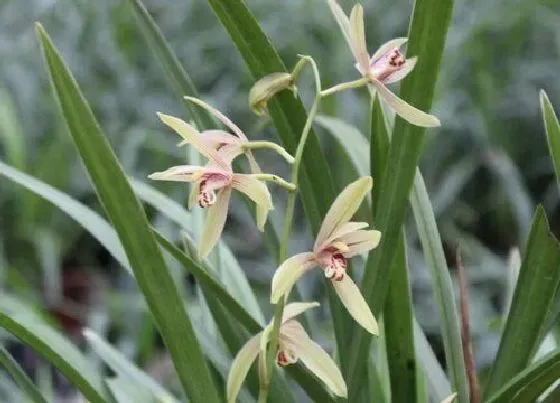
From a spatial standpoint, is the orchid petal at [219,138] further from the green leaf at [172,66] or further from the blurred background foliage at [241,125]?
the blurred background foliage at [241,125]

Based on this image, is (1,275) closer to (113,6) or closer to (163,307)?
(113,6)

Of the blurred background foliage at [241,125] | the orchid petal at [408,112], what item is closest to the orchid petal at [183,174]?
the orchid petal at [408,112]

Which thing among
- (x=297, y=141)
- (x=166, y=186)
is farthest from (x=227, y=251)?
(x=166, y=186)

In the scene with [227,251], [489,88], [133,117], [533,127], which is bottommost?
[533,127]

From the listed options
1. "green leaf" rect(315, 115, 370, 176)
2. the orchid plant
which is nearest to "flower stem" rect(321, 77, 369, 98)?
the orchid plant

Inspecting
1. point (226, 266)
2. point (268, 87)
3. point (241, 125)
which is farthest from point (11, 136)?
point (268, 87)

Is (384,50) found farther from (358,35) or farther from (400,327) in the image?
(400,327)
